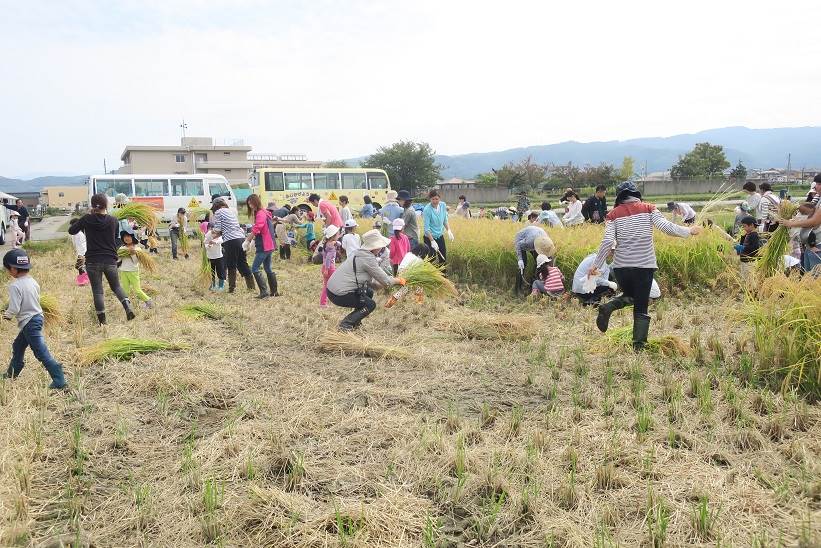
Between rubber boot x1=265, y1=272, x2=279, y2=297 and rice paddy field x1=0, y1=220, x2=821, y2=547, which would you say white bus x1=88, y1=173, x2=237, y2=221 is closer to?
rubber boot x1=265, y1=272, x2=279, y2=297

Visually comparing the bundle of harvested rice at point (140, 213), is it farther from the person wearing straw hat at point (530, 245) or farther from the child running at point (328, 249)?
the person wearing straw hat at point (530, 245)

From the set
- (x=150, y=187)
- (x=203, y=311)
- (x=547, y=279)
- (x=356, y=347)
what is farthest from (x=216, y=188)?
(x=356, y=347)

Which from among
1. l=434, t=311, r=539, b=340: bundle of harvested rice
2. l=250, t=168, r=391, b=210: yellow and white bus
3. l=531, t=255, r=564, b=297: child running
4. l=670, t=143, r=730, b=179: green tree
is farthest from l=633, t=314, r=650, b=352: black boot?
l=670, t=143, r=730, b=179: green tree

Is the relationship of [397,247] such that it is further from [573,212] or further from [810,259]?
[810,259]

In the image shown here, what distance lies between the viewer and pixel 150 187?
22.5 metres

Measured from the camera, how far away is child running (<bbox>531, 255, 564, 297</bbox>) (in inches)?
301

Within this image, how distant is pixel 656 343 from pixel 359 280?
2.81 m

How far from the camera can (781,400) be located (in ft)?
12.4

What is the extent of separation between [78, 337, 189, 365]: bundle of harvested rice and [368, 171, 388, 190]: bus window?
70.5 ft

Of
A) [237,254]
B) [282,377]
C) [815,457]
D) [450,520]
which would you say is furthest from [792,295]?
[237,254]

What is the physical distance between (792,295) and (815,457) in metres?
1.59

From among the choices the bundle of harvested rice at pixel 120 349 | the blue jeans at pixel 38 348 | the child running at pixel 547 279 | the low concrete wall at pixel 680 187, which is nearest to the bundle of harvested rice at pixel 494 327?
the child running at pixel 547 279

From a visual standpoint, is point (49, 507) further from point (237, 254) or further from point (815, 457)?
point (237, 254)

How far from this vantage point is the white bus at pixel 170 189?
22.0 meters
